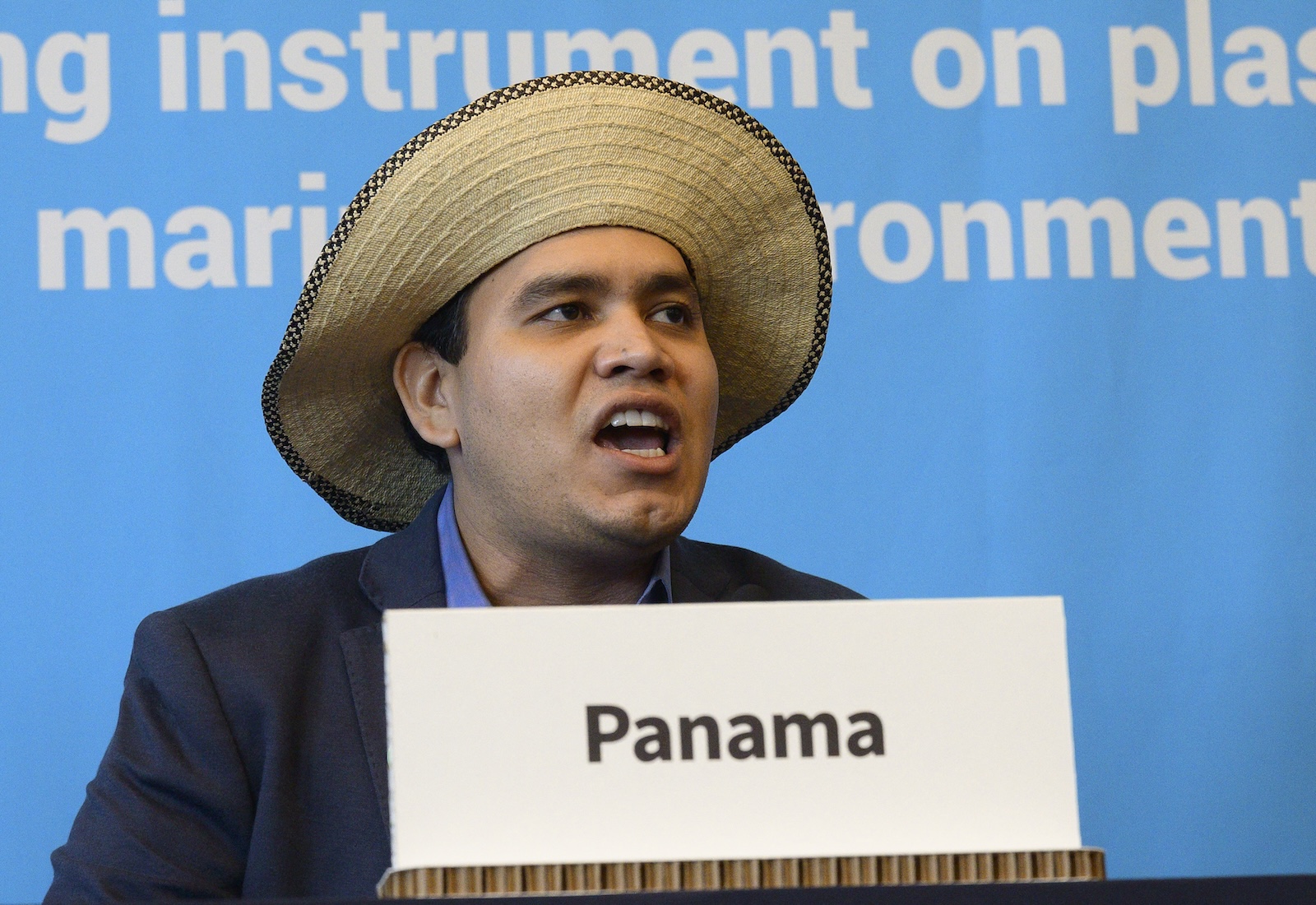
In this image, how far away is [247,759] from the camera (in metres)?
→ 1.62

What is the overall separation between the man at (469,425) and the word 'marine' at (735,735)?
696 mm

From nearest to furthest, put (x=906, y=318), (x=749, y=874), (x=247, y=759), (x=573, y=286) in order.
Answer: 1. (x=749, y=874)
2. (x=247, y=759)
3. (x=573, y=286)
4. (x=906, y=318)

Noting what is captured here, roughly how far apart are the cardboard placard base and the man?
678 millimetres

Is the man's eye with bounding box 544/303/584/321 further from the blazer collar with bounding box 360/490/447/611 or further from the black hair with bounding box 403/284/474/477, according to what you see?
the blazer collar with bounding box 360/490/447/611

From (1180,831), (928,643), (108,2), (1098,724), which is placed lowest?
(1180,831)

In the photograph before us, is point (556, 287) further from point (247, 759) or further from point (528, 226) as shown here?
point (247, 759)

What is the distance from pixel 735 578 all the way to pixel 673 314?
371mm

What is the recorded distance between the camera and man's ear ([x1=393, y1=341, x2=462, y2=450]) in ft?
6.17

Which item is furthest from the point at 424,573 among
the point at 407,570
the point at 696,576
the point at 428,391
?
the point at 696,576

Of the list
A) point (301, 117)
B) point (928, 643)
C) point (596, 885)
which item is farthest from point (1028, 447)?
point (596, 885)

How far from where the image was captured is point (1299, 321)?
7.91 feet

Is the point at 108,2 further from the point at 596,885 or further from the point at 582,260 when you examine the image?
the point at 596,885

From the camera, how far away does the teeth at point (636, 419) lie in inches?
66.4

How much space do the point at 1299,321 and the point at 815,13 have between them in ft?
2.78
